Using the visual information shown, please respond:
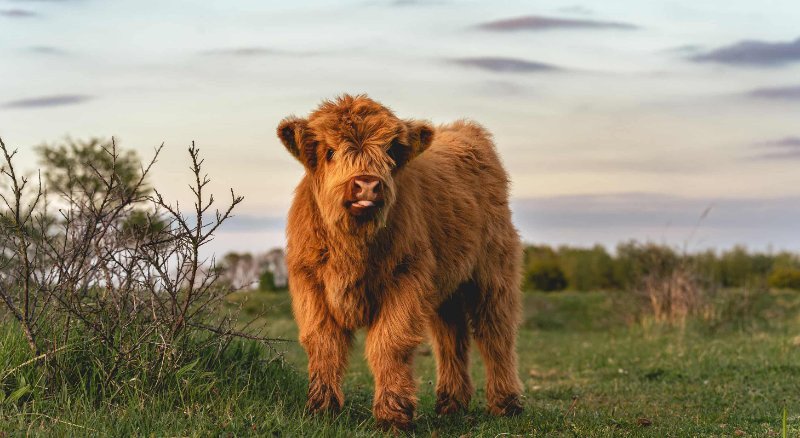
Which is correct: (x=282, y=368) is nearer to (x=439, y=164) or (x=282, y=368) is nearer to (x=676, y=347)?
(x=439, y=164)

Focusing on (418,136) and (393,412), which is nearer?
(393,412)

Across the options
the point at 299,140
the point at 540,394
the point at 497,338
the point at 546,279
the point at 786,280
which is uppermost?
Result: the point at 299,140

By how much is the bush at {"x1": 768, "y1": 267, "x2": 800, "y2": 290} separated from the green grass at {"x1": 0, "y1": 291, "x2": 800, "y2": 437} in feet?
27.2

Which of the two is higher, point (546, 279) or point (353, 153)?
point (353, 153)

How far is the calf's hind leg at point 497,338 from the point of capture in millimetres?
7781

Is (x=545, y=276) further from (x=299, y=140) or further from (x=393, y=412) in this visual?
(x=299, y=140)

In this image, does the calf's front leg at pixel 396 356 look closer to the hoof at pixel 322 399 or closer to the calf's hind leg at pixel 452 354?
the hoof at pixel 322 399

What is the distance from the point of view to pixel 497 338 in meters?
7.90

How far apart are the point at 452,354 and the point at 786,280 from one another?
60.1 feet

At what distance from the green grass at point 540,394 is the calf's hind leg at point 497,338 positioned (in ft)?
0.76

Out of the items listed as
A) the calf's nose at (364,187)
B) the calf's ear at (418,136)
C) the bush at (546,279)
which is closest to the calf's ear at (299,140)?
the calf's nose at (364,187)

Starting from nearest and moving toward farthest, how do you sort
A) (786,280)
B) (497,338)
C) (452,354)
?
(497,338), (452,354), (786,280)

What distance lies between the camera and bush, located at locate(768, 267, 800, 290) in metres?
23.3

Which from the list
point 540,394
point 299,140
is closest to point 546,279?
point 540,394
